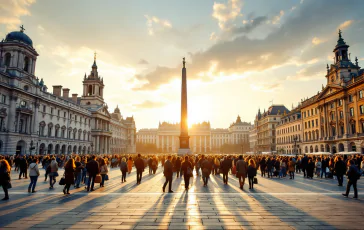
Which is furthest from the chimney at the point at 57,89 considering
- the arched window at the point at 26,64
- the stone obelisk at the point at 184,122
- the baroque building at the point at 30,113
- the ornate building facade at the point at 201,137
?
the ornate building facade at the point at 201,137

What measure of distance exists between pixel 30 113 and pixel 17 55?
1148 cm

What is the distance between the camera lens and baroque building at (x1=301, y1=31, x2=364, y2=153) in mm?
42216

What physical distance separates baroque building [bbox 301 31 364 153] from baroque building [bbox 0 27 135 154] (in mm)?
59819

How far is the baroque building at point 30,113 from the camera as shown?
129ft

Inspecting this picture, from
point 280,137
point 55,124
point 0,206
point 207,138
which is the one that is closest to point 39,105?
point 55,124

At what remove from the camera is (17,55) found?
44.4 metres

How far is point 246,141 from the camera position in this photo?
5910 inches

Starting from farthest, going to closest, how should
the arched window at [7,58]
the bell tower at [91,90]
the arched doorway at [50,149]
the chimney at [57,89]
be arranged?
the bell tower at [91,90] → the chimney at [57,89] → the arched doorway at [50,149] → the arched window at [7,58]

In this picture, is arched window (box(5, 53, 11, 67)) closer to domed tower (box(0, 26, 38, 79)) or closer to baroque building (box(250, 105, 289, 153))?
domed tower (box(0, 26, 38, 79))

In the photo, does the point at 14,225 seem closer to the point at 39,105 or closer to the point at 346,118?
the point at 39,105

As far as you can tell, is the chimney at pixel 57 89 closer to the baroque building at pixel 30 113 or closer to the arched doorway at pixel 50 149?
the baroque building at pixel 30 113

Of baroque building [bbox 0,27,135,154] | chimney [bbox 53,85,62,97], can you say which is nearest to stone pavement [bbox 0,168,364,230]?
baroque building [bbox 0,27,135,154]

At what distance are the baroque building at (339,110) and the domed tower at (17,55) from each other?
2457 inches

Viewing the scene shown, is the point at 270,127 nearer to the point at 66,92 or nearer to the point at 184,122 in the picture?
the point at 184,122
